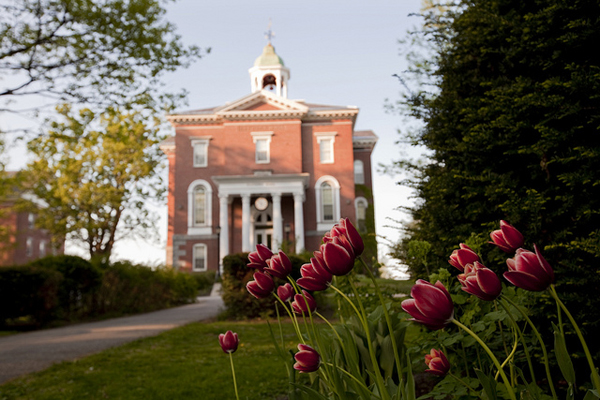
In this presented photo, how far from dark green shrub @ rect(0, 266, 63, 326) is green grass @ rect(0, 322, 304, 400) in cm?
482

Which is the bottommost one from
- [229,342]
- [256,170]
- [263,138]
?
[229,342]

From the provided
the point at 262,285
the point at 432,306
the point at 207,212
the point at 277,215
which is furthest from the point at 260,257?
the point at 207,212

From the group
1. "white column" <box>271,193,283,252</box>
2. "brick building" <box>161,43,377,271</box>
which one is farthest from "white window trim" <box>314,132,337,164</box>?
"white column" <box>271,193,283,252</box>

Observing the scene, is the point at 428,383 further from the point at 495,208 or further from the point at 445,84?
the point at 445,84

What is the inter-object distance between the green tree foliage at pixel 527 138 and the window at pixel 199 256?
3058 cm

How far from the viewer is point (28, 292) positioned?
36.5 feet

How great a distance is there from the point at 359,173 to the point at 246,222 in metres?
10.3

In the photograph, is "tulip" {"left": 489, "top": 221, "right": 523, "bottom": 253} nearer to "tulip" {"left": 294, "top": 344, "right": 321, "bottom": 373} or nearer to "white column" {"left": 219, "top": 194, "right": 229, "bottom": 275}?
"tulip" {"left": 294, "top": 344, "right": 321, "bottom": 373}

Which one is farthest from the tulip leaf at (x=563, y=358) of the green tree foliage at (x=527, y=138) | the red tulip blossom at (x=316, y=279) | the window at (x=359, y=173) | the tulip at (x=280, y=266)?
the window at (x=359, y=173)

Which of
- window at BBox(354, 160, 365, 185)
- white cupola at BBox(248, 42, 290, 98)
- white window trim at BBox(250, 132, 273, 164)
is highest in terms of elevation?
white cupola at BBox(248, 42, 290, 98)

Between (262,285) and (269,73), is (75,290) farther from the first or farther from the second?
(269,73)

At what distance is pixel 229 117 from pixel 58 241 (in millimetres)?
15431

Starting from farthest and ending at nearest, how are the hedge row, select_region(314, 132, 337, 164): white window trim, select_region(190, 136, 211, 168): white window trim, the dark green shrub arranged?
1. select_region(190, 136, 211, 168): white window trim
2. select_region(314, 132, 337, 164): white window trim
3. the hedge row
4. the dark green shrub

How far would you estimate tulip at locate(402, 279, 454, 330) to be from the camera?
43.3 inches
